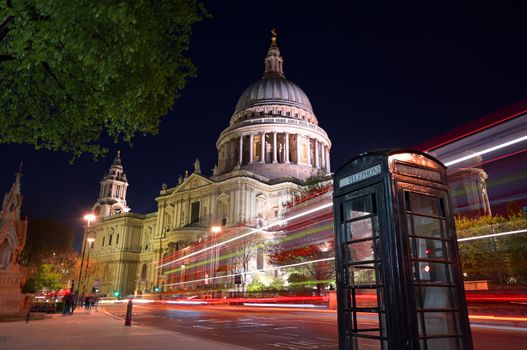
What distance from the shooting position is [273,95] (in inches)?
3339

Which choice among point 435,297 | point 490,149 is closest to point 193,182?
point 490,149

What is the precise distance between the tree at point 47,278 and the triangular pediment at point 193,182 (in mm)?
23853

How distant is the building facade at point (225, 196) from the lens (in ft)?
198

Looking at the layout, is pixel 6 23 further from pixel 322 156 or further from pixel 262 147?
pixel 322 156

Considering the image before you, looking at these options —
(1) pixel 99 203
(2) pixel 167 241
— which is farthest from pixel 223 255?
(1) pixel 99 203

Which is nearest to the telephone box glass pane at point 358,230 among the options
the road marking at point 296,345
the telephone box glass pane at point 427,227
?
the telephone box glass pane at point 427,227

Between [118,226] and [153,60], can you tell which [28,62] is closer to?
[153,60]

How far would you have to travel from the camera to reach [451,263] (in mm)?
4832

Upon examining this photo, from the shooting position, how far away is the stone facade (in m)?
21.1

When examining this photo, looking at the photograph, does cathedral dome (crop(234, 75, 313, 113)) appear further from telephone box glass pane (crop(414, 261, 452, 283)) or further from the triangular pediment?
telephone box glass pane (crop(414, 261, 452, 283))

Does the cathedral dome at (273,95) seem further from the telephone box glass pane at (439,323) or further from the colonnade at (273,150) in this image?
the telephone box glass pane at (439,323)

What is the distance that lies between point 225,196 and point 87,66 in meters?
51.8

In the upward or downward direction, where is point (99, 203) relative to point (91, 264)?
upward

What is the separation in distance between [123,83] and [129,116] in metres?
1.25
